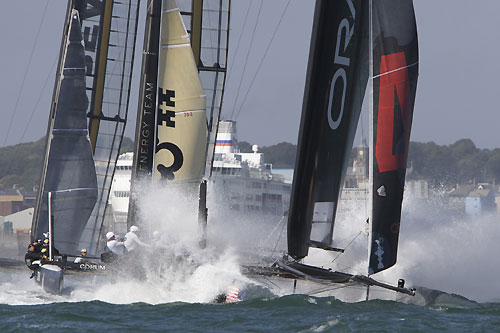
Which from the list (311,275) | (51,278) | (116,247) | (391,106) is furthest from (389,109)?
(51,278)

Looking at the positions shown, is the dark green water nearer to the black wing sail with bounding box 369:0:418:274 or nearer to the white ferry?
the black wing sail with bounding box 369:0:418:274

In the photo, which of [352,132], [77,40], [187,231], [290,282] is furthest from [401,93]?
[77,40]

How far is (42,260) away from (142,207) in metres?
1.83

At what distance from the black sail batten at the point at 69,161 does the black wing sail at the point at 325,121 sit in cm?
541

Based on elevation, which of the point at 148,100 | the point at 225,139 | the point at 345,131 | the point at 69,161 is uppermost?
the point at 148,100

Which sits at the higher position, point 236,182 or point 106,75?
point 106,75

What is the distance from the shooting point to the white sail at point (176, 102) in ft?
48.8

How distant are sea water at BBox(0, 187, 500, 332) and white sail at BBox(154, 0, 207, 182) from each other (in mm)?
605

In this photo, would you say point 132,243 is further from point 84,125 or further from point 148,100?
point 84,125

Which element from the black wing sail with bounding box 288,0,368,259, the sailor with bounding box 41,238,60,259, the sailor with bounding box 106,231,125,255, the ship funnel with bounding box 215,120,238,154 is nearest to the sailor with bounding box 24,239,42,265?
the sailor with bounding box 41,238,60,259

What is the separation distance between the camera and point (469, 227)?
1672cm

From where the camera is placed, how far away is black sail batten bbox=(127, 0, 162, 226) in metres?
14.9

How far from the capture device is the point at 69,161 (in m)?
15.8

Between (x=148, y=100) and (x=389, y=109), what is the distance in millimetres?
4902
